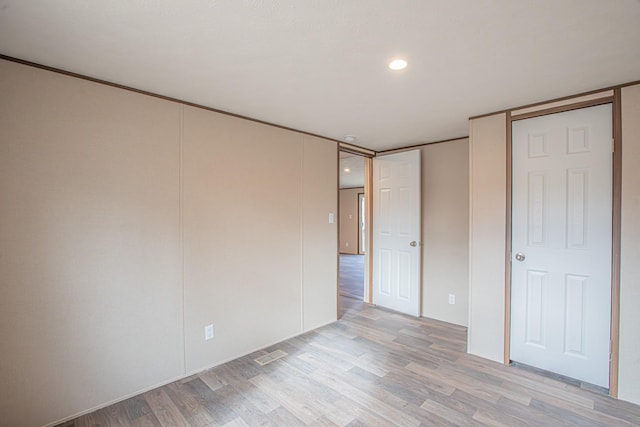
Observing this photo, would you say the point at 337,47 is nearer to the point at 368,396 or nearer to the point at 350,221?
the point at 368,396

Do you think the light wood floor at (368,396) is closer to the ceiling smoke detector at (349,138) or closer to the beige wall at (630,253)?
the beige wall at (630,253)

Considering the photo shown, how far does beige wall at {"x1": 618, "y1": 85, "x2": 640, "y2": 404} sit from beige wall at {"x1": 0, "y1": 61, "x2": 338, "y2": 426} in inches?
109

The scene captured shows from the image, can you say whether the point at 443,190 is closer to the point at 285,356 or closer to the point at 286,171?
the point at 286,171

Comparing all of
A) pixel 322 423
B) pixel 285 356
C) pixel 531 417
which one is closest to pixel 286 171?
pixel 285 356

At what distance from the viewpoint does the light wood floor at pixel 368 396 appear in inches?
75.4

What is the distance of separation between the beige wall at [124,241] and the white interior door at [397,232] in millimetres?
1654

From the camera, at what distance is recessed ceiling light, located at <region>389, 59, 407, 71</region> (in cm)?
177

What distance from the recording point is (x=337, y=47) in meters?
1.62

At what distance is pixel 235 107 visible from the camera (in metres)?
2.55

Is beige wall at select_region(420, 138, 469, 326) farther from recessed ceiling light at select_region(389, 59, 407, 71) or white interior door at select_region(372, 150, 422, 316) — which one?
recessed ceiling light at select_region(389, 59, 407, 71)

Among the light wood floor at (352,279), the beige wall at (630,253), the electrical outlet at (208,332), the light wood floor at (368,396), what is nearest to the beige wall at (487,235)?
the light wood floor at (368,396)

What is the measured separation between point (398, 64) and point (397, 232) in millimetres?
2605

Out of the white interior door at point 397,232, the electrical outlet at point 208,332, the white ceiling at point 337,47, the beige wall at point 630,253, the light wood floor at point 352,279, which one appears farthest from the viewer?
the light wood floor at point 352,279

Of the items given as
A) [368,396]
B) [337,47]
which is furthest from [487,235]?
[337,47]
